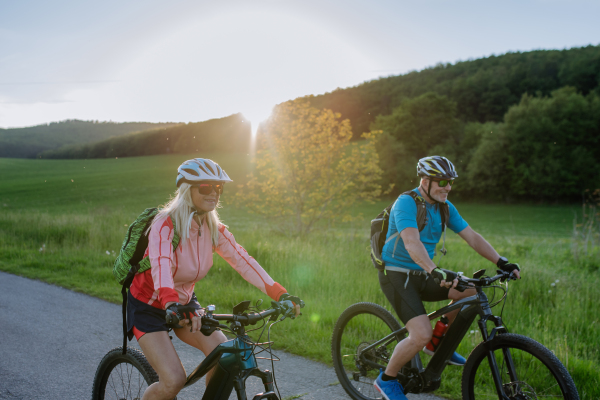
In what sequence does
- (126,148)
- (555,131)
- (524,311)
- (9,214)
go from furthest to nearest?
(126,148), (555,131), (9,214), (524,311)

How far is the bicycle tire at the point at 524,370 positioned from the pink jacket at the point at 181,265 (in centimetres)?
148

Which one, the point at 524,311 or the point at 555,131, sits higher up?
the point at 555,131

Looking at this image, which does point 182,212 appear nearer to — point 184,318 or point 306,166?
point 184,318

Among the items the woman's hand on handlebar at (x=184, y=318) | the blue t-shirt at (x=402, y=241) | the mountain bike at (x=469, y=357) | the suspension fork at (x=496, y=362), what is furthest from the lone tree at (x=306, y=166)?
the woman's hand on handlebar at (x=184, y=318)

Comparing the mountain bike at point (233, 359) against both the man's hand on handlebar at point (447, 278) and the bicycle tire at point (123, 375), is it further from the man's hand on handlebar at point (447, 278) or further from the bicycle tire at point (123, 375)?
the man's hand on handlebar at point (447, 278)

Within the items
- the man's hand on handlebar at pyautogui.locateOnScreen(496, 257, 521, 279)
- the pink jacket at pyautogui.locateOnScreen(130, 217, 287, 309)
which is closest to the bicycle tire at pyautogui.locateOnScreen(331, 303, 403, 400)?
the man's hand on handlebar at pyautogui.locateOnScreen(496, 257, 521, 279)

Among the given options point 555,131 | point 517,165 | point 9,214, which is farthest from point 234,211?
point 555,131

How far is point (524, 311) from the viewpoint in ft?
21.6

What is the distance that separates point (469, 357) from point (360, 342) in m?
1.19

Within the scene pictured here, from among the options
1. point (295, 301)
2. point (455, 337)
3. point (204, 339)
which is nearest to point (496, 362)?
point (455, 337)

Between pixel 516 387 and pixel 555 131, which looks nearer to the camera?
pixel 516 387

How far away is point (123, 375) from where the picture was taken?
9.40 ft

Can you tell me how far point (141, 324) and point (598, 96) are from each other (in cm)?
6254

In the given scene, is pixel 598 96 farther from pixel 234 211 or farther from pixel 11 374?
pixel 11 374
